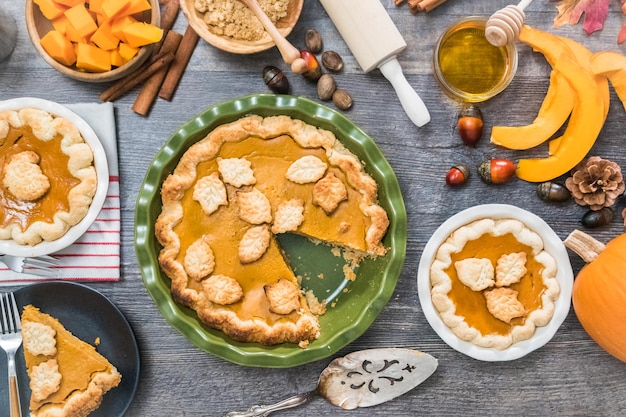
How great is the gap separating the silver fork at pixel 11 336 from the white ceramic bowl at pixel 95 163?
25 centimetres

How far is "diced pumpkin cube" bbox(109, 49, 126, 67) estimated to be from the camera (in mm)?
2359

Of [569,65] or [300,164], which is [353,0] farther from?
[569,65]

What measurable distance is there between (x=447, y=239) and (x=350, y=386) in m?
0.75

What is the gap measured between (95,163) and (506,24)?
1730 millimetres

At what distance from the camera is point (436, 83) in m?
2.49

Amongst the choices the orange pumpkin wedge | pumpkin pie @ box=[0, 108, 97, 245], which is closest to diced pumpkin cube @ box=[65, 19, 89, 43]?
pumpkin pie @ box=[0, 108, 97, 245]

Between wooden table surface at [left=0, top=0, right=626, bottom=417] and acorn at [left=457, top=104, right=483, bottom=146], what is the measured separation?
0.18 feet

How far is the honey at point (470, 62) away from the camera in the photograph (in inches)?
95.6

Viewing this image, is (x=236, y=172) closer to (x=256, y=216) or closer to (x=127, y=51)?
(x=256, y=216)

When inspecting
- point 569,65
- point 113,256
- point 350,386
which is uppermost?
point 569,65

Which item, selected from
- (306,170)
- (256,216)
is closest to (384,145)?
(306,170)

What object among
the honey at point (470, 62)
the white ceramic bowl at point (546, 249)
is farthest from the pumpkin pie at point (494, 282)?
the honey at point (470, 62)

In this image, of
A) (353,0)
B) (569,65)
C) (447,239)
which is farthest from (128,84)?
(569,65)

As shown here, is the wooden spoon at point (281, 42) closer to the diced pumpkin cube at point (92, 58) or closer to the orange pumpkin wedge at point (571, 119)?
the diced pumpkin cube at point (92, 58)
